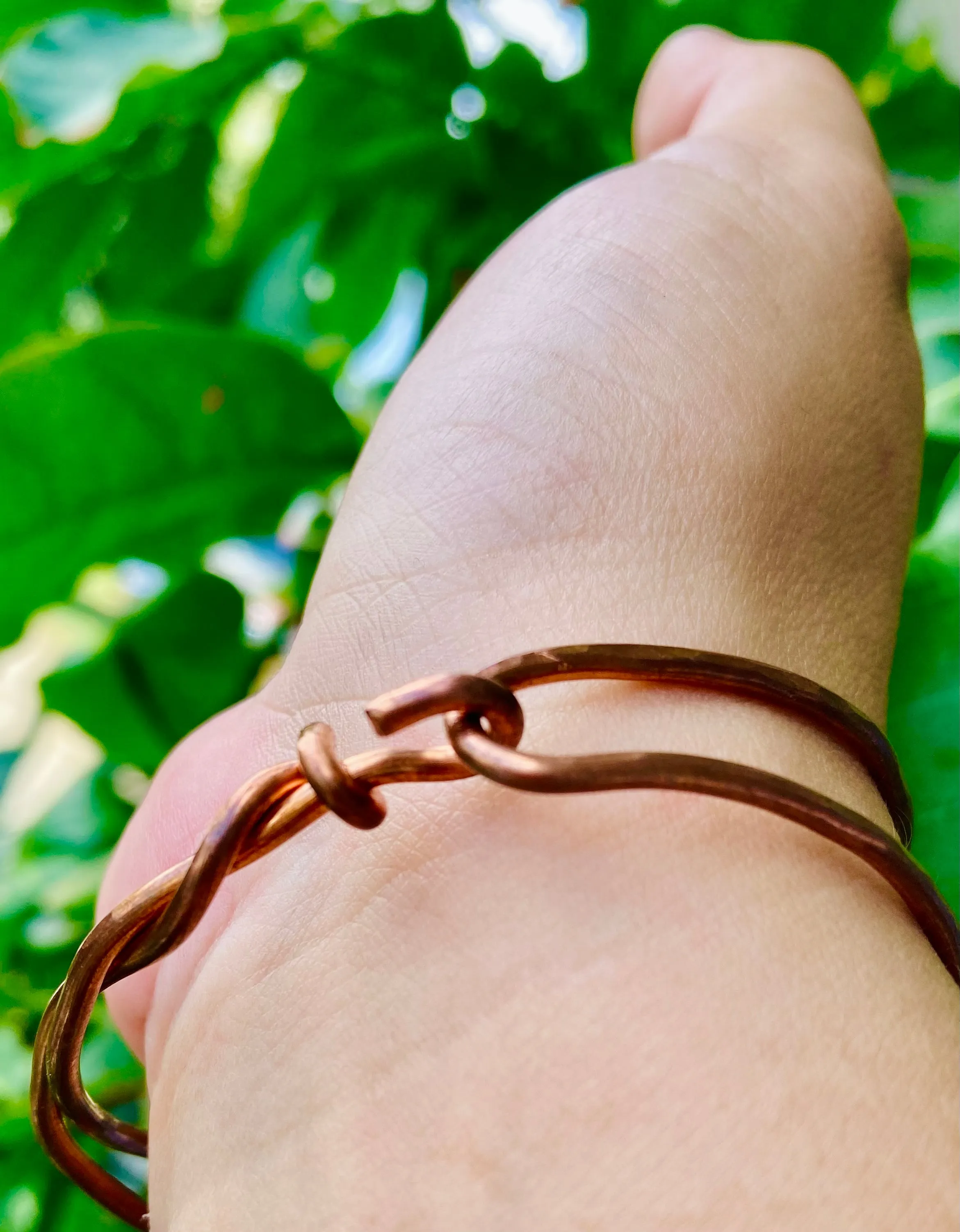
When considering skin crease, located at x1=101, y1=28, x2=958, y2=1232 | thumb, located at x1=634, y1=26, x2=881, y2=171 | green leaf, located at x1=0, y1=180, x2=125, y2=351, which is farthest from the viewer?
green leaf, located at x1=0, y1=180, x2=125, y2=351

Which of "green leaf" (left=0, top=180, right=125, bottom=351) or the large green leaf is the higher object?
"green leaf" (left=0, top=180, right=125, bottom=351)

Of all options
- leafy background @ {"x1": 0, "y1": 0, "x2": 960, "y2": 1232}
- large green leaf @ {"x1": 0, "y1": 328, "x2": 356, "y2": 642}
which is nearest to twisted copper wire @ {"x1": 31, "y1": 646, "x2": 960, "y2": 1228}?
leafy background @ {"x1": 0, "y1": 0, "x2": 960, "y2": 1232}

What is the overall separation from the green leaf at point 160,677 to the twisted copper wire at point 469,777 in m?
0.39

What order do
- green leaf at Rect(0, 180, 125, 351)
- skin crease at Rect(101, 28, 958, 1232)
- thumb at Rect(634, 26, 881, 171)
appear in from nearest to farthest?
skin crease at Rect(101, 28, 958, 1232) < thumb at Rect(634, 26, 881, 171) < green leaf at Rect(0, 180, 125, 351)

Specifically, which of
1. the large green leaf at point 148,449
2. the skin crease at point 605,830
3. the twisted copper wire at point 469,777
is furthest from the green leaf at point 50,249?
the twisted copper wire at point 469,777

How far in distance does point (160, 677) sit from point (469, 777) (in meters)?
0.48

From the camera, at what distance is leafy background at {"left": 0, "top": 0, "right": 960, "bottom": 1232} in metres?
0.55

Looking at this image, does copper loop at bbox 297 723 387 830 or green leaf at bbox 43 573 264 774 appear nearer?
copper loop at bbox 297 723 387 830

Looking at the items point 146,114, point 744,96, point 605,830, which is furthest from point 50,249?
point 605,830

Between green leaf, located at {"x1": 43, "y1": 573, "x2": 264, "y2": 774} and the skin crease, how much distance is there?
0.25 m

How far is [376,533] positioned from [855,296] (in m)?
0.23

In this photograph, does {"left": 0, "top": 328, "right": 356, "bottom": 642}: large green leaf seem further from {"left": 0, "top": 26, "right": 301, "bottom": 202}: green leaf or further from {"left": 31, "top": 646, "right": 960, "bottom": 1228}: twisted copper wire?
{"left": 31, "top": 646, "right": 960, "bottom": 1228}: twisted copper wire

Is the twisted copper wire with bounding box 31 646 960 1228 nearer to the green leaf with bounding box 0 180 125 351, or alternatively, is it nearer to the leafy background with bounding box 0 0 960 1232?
the leafy background with bounding box 0 0 960 1232

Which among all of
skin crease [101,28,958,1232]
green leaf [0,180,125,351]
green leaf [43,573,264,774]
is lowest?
green leaf [43,573,264,774]
